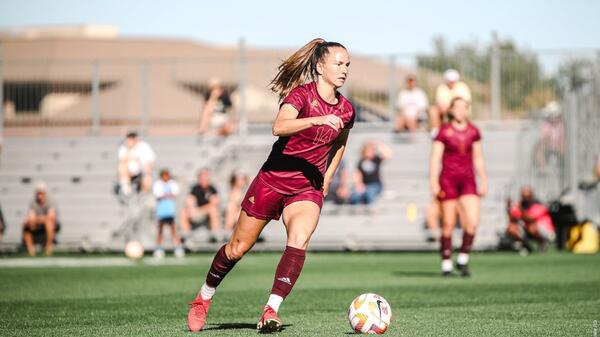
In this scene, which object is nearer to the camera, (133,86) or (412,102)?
(412,102)

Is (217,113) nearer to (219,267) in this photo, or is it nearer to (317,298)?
(317,298)

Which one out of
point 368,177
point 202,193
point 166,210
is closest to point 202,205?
point 202,193

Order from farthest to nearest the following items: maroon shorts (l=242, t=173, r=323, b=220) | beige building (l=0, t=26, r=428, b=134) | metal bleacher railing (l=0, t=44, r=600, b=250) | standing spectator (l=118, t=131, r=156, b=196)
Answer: beige building (l=0, t=26, r=428, b=134)
metal bleacher railing (l=0, t=44, r=600, b=250)
standing spectator (l=118, t=131, r=156, b=196)
maroon shorts (l=242, t=173, r=323, b=220)

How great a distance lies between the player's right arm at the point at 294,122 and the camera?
8414 mm

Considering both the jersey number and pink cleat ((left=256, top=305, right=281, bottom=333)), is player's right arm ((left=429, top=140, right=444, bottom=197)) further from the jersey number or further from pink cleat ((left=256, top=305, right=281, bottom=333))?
pink cleat ((left=256, top=305, right=281, bottom=333))

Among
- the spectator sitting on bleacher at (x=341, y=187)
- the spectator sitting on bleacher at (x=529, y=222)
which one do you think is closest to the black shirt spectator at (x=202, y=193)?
the spectator sitting on bleacher at (x=341, y=187)

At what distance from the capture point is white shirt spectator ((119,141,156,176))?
25047 mm

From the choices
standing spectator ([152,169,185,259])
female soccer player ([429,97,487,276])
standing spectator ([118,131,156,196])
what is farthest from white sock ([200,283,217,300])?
standing spectator ([118,131,156,196])

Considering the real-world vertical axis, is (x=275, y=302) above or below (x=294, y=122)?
below

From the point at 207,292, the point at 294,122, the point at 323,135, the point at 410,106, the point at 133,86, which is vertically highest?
the point at 294,122

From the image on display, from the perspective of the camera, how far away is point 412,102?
92.5 ft

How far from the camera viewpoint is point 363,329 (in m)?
8.75

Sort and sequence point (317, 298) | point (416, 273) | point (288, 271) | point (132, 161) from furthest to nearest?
point (132, 161) < point (416, 273) < point (317, 298) < point (288, 271)

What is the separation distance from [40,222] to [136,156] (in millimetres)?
2897
